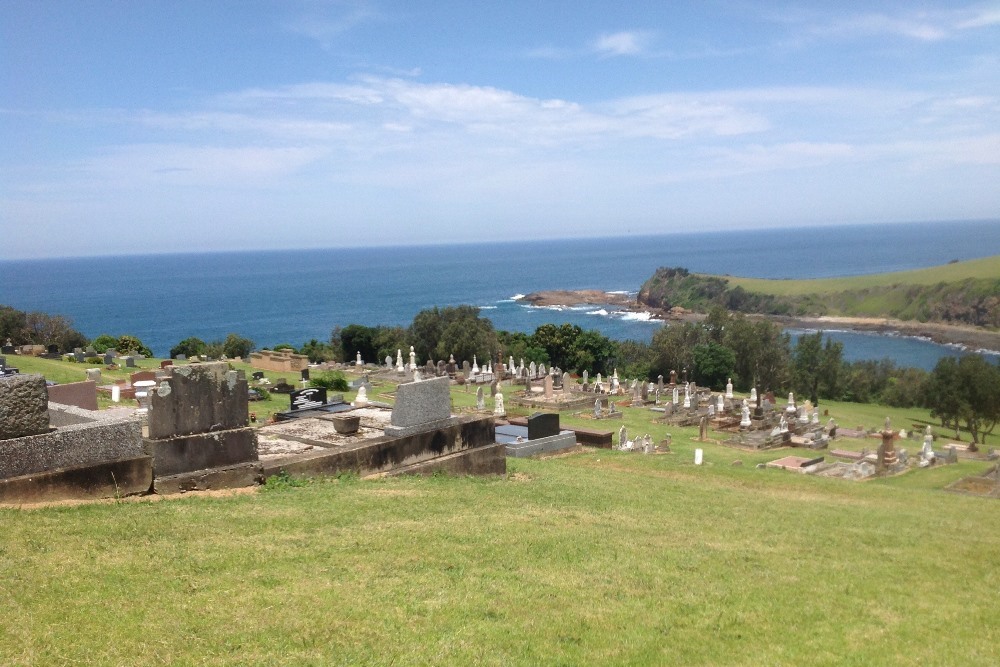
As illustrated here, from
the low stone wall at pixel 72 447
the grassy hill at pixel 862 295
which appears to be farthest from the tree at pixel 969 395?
the grassy hill at pixel 862 295

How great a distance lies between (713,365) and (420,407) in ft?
133

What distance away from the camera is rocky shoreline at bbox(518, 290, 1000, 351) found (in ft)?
328

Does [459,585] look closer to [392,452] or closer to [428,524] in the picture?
[428,524]

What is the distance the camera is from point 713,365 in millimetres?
48656

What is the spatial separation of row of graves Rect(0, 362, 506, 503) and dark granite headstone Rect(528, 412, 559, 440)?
634 cm

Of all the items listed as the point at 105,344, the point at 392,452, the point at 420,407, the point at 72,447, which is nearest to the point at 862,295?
the point at 105,344

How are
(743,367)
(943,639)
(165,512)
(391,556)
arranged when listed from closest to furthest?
(943,639), (391,556), (165,512), (743,367)

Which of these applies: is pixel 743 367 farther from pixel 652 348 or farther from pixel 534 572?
pixel 534 572

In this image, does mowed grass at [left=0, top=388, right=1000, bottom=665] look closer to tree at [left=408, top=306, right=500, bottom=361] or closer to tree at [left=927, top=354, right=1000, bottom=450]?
tree at [left=927, top=354, right=1000, bottom=450]

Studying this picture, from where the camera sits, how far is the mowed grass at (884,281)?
13450cm

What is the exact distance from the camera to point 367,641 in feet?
15.3

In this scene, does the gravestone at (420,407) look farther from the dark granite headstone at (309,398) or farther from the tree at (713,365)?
the tree at (713,365)

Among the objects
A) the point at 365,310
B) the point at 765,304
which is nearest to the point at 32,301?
the point at 365,310

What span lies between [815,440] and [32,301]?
19712cm
